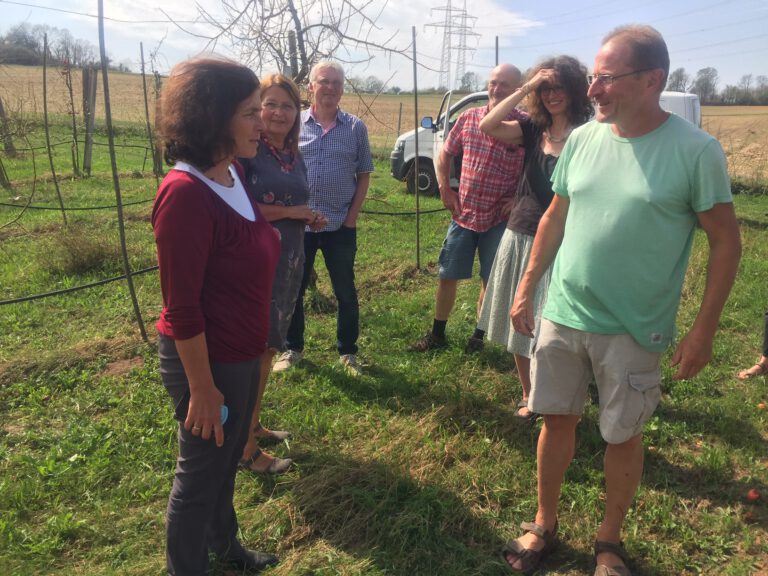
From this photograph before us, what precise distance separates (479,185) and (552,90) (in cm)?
76

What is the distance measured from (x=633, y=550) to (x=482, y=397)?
4.04 feet

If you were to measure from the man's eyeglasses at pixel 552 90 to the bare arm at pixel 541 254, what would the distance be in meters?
0.77

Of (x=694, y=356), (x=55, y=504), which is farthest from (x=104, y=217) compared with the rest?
(x=694, y=356)

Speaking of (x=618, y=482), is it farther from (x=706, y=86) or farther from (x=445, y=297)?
(x=706, y=86)

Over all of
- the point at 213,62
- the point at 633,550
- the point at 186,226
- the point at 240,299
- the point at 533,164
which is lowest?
the point at 633,550

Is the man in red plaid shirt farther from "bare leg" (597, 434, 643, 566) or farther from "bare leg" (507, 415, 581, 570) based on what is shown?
"bare leg" (597, 434, 643, 566)

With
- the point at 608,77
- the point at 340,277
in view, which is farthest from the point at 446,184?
the point at 608,77

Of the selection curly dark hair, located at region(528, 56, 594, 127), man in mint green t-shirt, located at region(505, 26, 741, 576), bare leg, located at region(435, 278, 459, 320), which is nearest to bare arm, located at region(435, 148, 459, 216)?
bare leg, located at region(435, 278, 459, 320)

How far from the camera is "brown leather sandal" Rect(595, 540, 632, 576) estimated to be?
204 cm

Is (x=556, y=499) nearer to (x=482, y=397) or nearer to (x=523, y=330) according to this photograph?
(x=523, y=330)

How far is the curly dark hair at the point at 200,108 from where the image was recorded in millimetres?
1518

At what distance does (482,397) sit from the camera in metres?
3.34

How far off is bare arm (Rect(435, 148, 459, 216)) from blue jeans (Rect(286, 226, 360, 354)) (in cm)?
61

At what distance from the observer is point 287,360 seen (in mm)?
3729
